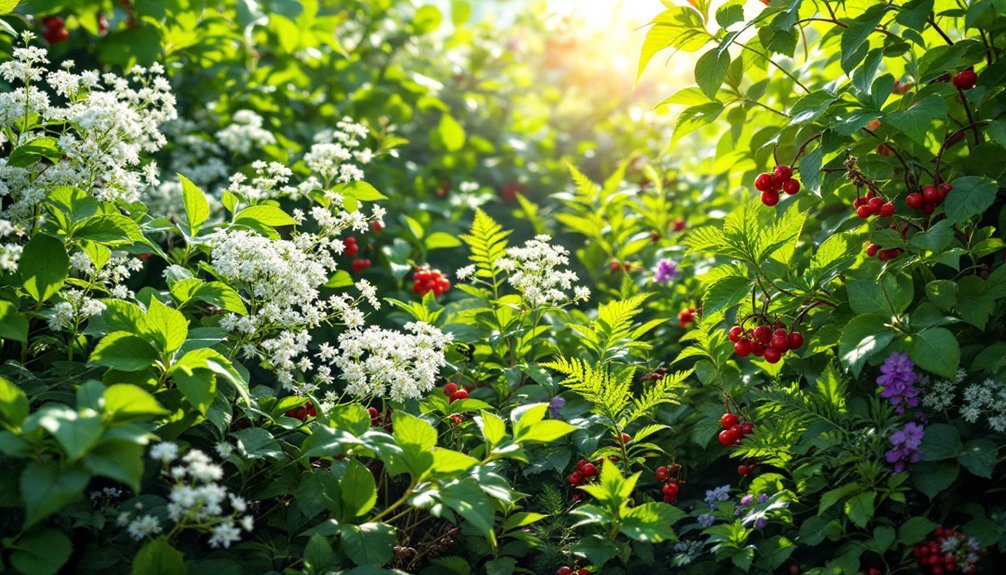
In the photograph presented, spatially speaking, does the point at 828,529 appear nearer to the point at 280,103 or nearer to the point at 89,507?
the point at 89,507

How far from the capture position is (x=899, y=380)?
199 cm

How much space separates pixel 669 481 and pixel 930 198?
3.47ft

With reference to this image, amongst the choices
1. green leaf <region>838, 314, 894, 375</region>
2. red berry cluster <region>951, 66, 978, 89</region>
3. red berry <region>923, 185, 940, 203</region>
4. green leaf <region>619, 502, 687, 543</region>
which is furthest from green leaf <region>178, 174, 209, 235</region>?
red berry cluster <region>951, 66, 978, 89</region>

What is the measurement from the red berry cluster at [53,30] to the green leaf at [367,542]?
2.81 metres

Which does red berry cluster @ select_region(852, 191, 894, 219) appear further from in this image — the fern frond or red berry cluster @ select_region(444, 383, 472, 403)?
red berry cluster @ select_region(444, 383, 472, 403)

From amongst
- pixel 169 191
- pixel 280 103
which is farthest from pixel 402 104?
pixel 169 191

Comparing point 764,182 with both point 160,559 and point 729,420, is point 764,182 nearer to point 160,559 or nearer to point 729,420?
point 729,420

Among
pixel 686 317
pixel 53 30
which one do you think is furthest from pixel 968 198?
pixel 53 30

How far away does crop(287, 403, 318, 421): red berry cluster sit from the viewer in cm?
218

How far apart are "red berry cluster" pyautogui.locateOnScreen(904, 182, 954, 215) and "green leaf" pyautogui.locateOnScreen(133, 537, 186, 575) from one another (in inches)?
79.2

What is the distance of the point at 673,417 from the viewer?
2371 mm

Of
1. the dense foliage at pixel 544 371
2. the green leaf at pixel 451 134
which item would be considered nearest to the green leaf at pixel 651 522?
the dense foliage at pixel 544 371

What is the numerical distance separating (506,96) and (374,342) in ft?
12.3

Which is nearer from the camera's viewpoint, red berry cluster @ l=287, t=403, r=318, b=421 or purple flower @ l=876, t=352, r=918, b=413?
purple flower @ l=876, t=352, r=918, b=413
